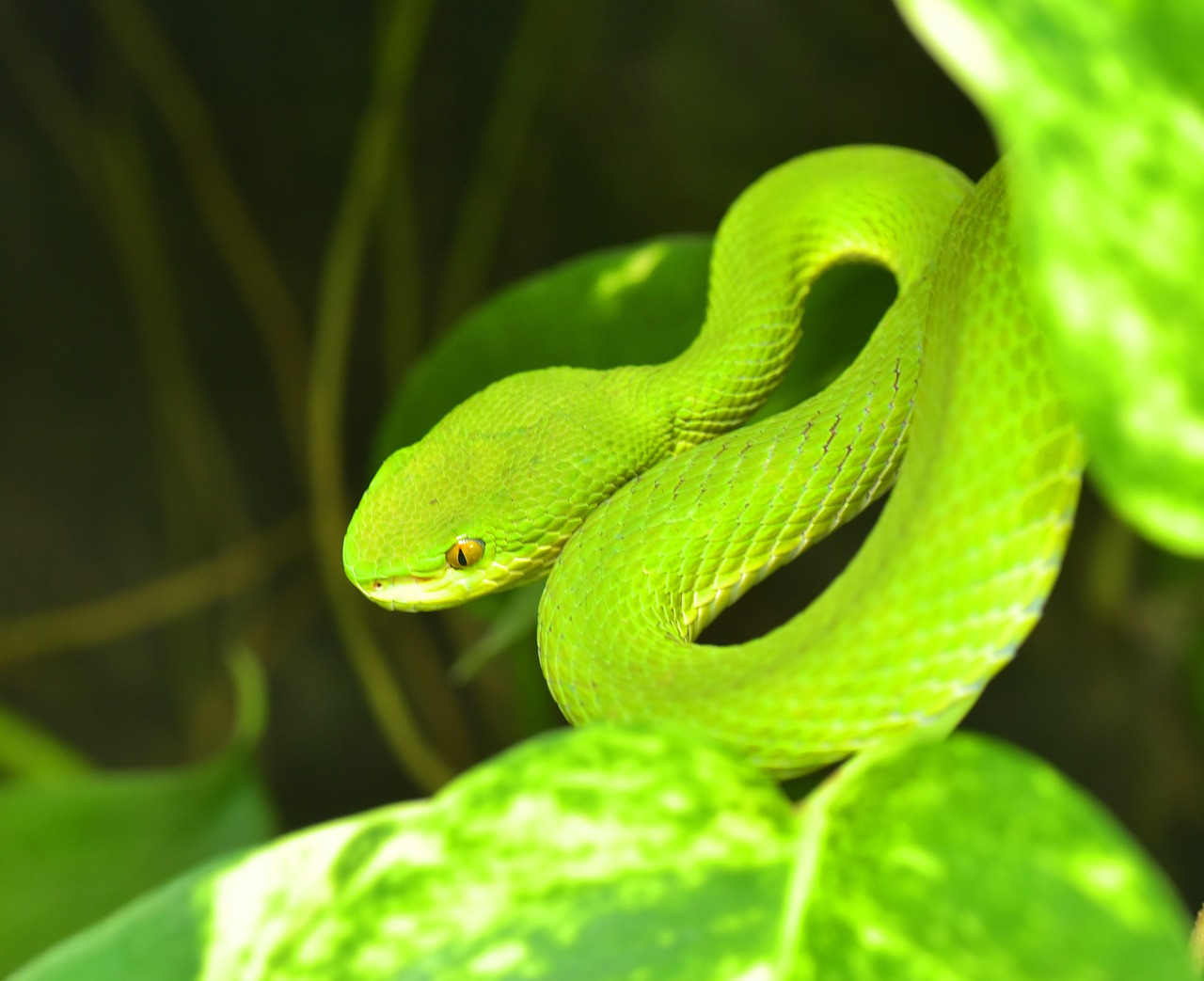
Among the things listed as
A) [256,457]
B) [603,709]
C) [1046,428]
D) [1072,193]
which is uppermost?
[1072,193]

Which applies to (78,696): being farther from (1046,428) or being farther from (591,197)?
(1046,428)

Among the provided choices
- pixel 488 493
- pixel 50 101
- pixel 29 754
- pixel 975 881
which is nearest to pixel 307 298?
pixel 50 101

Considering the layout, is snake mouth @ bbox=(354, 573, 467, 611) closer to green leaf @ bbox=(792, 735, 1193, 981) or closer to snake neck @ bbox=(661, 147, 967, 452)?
snake neck @ bbox=(661, 147, 967, 452)

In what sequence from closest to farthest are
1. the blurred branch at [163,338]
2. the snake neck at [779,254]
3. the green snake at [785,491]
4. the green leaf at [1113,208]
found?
the green leaf at [1113,208], the green snake at [785,491], the snake neck at [779,254], the blurred branch at [163,338]

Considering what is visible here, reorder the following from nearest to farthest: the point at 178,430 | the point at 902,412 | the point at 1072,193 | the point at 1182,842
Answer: the point at 1072,193 → the point at 902,412 → the point at 1182,842 → the point at 178,430

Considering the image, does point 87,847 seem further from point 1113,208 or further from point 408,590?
point 1113,208

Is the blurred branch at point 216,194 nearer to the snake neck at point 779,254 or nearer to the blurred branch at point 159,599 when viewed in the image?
the blurred branch at point 159,599

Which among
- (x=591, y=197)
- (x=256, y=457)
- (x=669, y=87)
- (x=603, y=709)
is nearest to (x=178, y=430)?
(x=256, y=457)

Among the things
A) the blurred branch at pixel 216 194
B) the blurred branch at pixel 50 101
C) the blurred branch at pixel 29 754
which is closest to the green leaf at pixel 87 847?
the blurred branch at pixel 29 754
